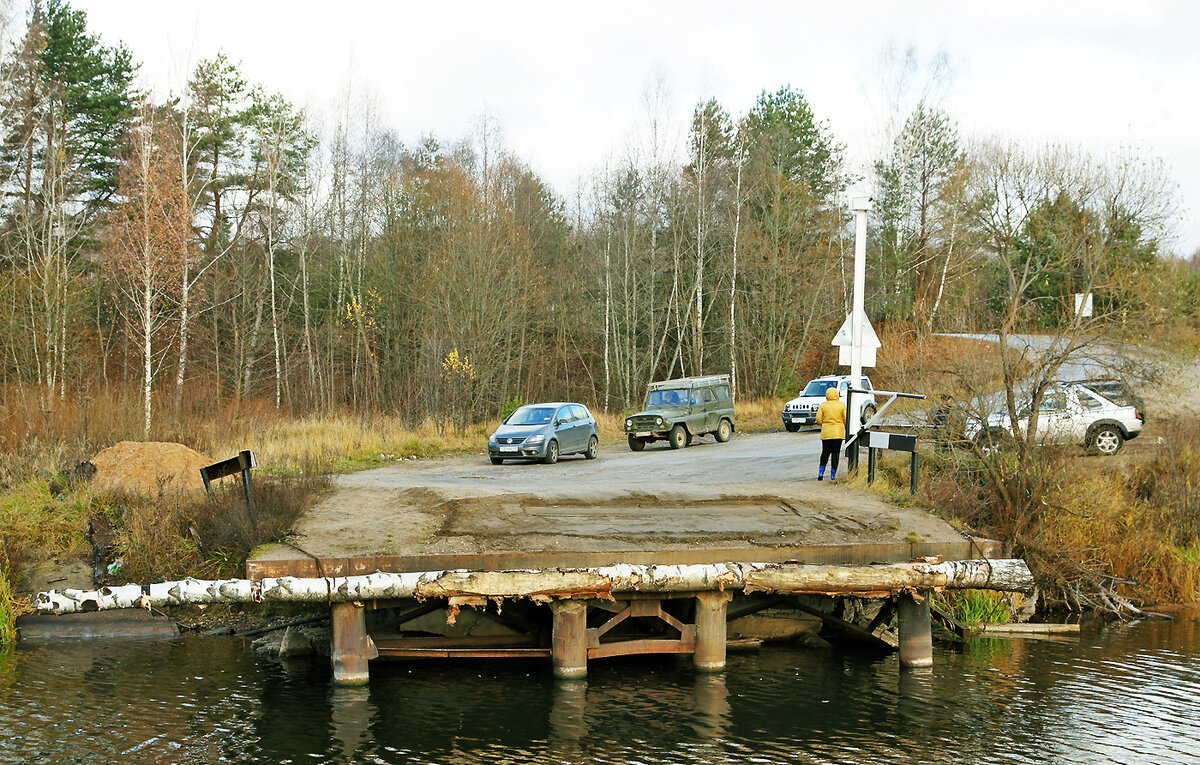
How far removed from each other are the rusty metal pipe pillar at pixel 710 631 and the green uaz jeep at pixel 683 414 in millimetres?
18344

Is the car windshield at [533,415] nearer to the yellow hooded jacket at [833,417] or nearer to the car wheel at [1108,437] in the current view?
the yellow hooded jacket at [833,417]

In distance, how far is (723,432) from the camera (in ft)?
109

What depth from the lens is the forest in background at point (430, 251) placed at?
29094 mm

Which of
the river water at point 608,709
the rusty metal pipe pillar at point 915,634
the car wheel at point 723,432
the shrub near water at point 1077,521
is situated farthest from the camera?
the car wheel at point 723,432

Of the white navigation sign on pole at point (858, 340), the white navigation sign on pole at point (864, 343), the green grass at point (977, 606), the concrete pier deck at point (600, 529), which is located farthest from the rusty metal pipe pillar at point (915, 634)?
the white navigation sign on pole at point (864, 343)

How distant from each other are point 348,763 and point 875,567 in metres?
6.37

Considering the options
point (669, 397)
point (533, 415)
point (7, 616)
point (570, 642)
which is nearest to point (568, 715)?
point (570, 642)

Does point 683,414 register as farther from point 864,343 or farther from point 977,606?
point 977,606

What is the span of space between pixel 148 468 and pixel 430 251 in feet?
88.4

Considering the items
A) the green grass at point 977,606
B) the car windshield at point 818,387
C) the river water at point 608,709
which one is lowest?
the river water at point 608,709

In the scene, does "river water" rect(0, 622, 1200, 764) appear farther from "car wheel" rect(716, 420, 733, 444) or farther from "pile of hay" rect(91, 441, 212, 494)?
"car wheel" rect(716, 420, 733, 444)

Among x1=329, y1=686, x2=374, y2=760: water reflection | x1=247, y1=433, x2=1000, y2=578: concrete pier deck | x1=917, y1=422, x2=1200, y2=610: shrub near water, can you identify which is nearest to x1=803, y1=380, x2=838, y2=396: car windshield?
x1=917, y1=422, x2=1200, y2=610: shrub near water

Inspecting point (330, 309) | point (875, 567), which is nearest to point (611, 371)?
point (330, 309)

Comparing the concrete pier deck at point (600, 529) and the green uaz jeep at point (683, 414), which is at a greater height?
the green uaz jeep at point (683, 414)
